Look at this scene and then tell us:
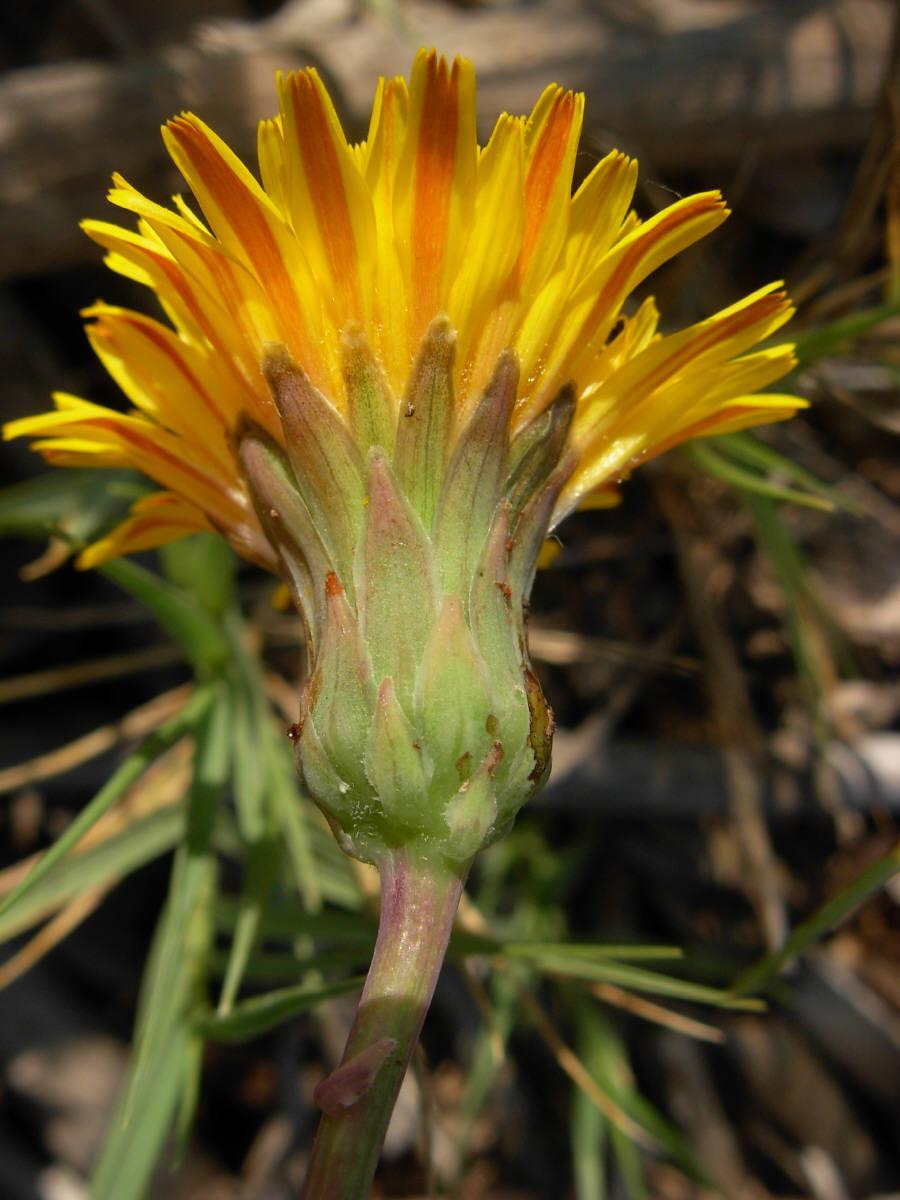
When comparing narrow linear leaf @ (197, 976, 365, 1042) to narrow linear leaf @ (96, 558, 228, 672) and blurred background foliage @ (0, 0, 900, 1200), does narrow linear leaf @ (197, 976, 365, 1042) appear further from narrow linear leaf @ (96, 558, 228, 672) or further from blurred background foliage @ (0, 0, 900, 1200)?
narrow linear leaf @ (96, 558, 228, 672)

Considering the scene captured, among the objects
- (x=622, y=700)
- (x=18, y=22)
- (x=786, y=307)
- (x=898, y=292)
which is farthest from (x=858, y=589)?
(x=18, y=22)

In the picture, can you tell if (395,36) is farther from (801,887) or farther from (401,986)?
(801,887)

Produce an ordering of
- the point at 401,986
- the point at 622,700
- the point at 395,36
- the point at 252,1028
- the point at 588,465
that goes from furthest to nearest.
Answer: the point at 622,700
the point at 395,36
the point at 252,1028
the point at 588,465
the point at 401,986

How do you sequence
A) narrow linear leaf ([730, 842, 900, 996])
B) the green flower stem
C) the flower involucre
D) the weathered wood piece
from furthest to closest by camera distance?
the weathered wood piece, narrow linear leaf ([730, 842, 900, 996]), the flower involucre, the green flower stem

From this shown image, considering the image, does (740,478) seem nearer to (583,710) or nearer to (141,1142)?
(583,710)

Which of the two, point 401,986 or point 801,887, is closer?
point 401,986

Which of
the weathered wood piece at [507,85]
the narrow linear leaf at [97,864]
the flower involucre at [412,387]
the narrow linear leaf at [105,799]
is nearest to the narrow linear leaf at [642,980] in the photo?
the flower involucre at [412,387]

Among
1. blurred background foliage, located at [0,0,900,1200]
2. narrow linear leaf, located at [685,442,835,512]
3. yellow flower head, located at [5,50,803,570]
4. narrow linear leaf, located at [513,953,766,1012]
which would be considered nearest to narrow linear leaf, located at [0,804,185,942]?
blurred background foliage, located at [0,0,900,1200]

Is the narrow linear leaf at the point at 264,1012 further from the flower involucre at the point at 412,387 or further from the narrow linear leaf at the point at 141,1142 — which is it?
the flower involucre at the point at 412,387

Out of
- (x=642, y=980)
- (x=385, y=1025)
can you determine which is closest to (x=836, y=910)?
(x=642, y=980)
